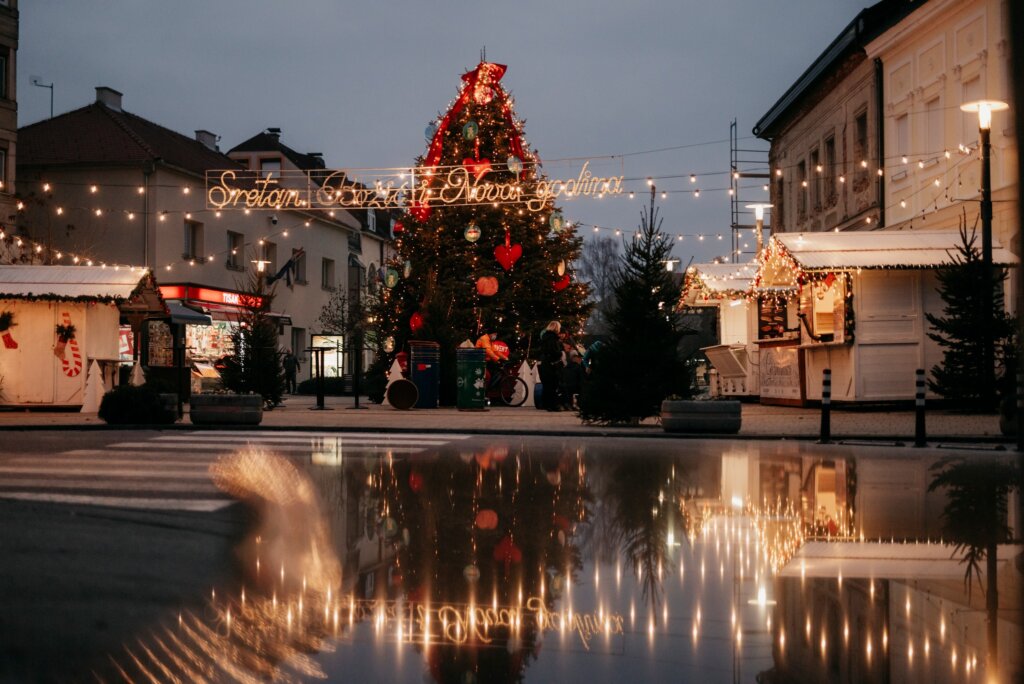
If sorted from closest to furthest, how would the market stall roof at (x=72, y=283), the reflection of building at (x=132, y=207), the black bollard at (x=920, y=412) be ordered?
the black bollard at (x=920, y=412), the market stall roof at (x=72, y=283), the reflection of building at (x=132, y=207)

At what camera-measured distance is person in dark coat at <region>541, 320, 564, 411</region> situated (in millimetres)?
25266

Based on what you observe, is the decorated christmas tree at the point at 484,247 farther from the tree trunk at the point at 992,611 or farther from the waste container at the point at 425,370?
the tree trunk at the point at 992,611

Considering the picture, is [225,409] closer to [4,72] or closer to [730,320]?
[730,320]

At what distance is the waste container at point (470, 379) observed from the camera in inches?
1027

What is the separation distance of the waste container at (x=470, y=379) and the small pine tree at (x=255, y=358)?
421 centimetres

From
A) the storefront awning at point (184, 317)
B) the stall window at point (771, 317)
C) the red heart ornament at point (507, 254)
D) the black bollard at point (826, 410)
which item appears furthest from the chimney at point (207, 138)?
the black bollard at point (826, 410)

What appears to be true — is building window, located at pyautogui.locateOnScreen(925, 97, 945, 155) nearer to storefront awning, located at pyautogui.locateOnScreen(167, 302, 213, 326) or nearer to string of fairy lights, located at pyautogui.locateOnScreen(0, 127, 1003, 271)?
string of fairy lights, located at pyautogui.locateOnScreen(0, 127, 1003, 271)

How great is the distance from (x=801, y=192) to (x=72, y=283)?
24532 mm

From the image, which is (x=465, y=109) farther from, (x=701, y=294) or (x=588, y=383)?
(x=588, y=383)

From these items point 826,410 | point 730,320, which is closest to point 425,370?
point 730,320

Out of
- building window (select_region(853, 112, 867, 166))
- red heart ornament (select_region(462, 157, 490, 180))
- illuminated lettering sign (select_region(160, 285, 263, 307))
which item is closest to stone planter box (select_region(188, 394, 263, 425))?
red heart ornament (select_region(462, 157, 490, 180))

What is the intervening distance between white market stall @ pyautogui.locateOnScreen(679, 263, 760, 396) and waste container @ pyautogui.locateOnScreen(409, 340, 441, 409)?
6858 mm

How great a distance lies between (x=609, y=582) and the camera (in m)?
6.25

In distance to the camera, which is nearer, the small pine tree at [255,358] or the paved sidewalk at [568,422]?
the paved sidewalk at [568,422]
